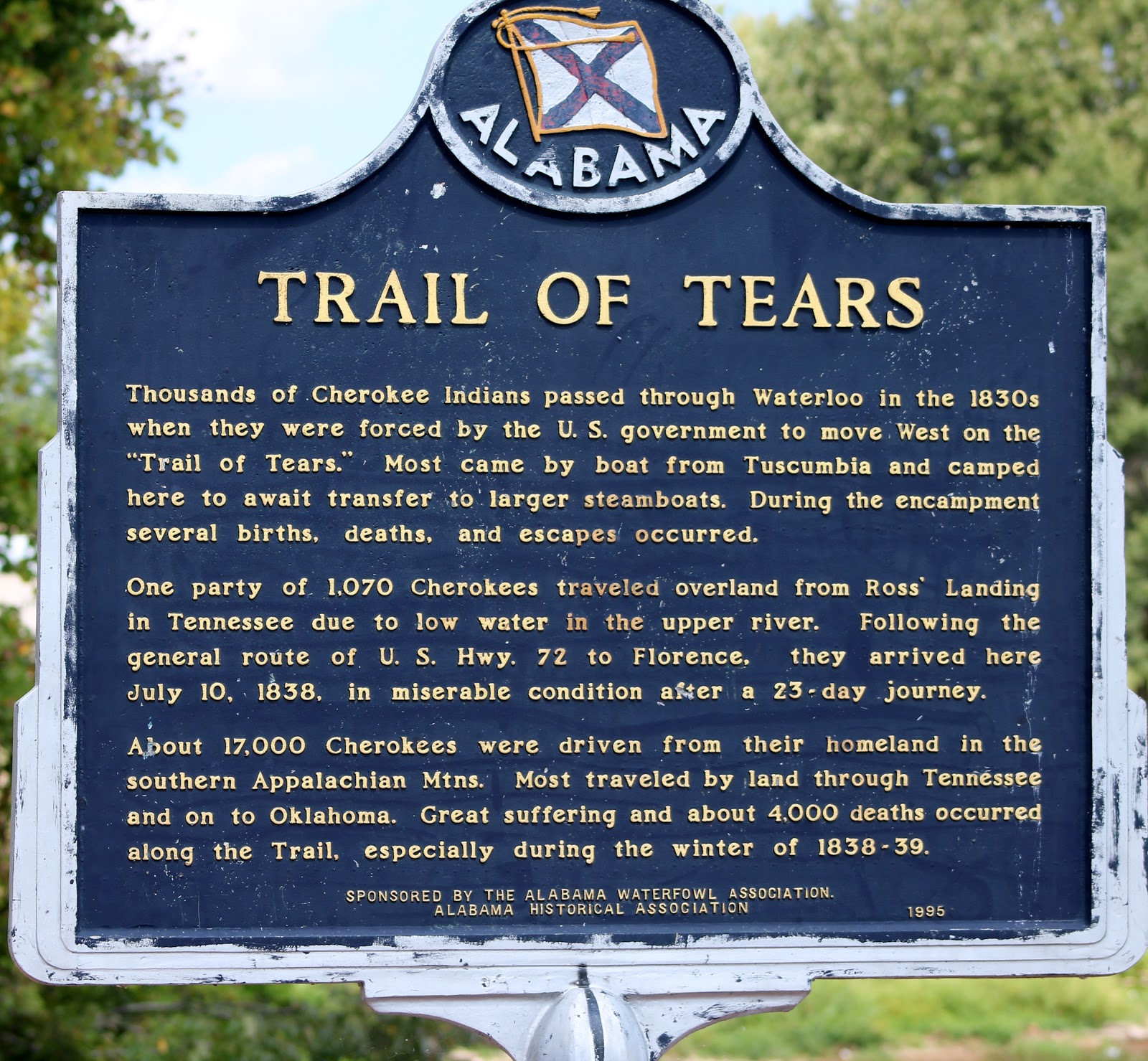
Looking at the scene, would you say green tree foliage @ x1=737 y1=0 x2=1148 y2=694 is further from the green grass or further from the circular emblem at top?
the circular emblem at top

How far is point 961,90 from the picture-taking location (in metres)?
20.9

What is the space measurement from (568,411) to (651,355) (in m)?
0.33

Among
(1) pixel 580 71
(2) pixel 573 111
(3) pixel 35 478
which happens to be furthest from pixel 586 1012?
(3) pixel 35 478

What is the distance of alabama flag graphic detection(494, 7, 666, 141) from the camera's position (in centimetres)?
402

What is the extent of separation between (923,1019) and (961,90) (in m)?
16.5

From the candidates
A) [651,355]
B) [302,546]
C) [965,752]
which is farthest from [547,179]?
[965,752]

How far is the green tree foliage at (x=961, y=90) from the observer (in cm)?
2023

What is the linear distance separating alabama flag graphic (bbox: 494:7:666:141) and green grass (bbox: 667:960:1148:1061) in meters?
7.15

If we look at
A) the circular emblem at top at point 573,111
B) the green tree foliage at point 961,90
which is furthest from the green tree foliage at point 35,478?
the green tree foliage at point 961,90

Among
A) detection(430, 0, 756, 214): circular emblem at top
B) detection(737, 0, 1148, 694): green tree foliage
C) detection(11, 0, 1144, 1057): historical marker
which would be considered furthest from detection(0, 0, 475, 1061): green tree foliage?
detection(737, 0, 1148, 694): green tree foliage

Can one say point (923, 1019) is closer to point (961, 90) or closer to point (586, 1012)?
point (586, 1012)

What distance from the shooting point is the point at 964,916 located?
3.98 m

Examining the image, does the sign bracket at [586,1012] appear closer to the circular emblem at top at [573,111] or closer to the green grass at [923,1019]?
the circular emblem at top at [573,111]

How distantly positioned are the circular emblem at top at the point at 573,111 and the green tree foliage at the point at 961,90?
1624 cm
